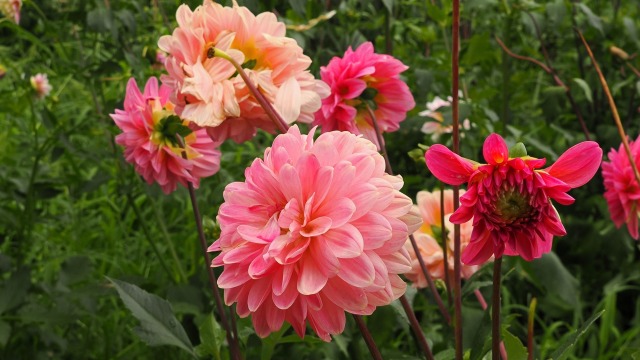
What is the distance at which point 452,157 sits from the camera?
622mm

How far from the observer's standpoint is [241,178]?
1.81 m

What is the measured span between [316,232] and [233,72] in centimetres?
30

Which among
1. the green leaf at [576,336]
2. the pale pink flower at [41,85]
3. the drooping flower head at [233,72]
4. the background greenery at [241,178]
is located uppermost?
the drooping flower head at [233,72]

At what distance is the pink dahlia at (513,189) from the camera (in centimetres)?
61

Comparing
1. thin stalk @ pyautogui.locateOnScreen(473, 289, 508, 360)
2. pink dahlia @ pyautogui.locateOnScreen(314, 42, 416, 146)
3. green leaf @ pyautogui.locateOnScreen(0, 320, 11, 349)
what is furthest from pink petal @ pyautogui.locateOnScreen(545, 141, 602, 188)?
green leaf @ pyautogui.locateOnScreen(0, 320, 11, 349)

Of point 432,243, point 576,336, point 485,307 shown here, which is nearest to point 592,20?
point 432,243

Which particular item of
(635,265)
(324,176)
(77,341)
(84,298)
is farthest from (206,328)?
(635,265)

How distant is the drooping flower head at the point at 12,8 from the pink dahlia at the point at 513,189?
1.07 m

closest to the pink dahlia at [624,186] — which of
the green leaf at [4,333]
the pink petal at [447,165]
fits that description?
the pink petal at [447,165]

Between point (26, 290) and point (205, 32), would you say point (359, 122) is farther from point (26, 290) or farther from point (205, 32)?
point (26, 290)

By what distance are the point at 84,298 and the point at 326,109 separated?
2.41 ft

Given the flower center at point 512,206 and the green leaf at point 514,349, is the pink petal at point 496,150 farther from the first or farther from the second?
the green leaf at point 514,349

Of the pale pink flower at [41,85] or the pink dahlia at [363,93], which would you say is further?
the pale pink flower at [41,85]

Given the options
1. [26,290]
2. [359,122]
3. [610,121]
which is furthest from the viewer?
[610,121]
